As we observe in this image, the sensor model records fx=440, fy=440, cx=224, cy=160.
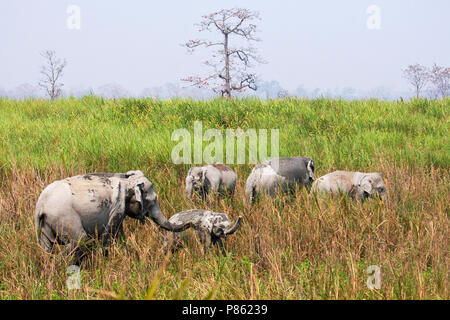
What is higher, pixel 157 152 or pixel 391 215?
pixel 157 152

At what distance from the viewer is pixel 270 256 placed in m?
4.00

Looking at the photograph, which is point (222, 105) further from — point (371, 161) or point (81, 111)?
point (371, 161)

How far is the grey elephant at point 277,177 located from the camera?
550 cm

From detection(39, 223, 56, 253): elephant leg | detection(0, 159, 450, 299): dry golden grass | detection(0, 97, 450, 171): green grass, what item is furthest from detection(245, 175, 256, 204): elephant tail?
detection(39, 223, 56, 253): elephant leg

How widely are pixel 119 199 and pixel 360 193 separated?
2957 mm

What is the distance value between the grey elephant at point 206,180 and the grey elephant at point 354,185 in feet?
3.89

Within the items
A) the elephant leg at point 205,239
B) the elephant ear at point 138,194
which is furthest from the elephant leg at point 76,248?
the elephant leg at point 205,239

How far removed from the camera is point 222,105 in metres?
11.4

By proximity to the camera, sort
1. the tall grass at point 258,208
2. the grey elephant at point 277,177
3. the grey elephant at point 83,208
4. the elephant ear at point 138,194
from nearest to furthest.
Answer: the tall grass at point 258,208
the grey elephant at point 83,208
the elephant ear at point 138,194
the grey elephant at point 277,177

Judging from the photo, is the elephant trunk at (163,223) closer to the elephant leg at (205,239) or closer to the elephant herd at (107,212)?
the elephant herd at (107,212)

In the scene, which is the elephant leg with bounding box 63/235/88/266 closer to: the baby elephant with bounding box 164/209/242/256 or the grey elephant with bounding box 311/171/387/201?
the baby elephant with bounding box 164/209/242/256

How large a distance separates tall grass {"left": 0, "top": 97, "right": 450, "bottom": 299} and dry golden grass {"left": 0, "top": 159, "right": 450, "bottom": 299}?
0.02m

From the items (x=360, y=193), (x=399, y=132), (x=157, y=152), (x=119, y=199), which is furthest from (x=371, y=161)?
(x=119, y=199)

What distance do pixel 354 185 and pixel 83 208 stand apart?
3.25 metres
